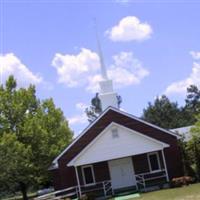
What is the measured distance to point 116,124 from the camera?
38.2m

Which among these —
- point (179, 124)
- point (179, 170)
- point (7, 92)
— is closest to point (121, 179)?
point (179, 170)

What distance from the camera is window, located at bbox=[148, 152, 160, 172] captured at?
39.0 m

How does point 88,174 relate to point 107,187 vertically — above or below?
above

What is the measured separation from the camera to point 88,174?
39312mm

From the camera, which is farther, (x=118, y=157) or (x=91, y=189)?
(x=91, y=189)

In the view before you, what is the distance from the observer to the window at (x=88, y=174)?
128 feet

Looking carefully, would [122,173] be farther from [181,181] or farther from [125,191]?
[181,181]

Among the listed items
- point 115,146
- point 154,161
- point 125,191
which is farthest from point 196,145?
point 125,191

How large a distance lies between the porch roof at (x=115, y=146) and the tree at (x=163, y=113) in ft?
211

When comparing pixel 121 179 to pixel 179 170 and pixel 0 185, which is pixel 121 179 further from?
pixel 0 185

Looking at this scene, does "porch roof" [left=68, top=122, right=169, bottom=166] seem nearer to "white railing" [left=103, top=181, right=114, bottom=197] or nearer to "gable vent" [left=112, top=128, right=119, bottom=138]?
"gable vent" [left=112, top=128, right=119, bottom=138]

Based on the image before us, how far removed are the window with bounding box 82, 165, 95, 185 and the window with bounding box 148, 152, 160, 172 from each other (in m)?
4.45

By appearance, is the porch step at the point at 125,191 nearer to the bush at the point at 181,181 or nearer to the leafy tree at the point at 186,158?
the bush at the point at 181,181

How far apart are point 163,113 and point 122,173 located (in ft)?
221
